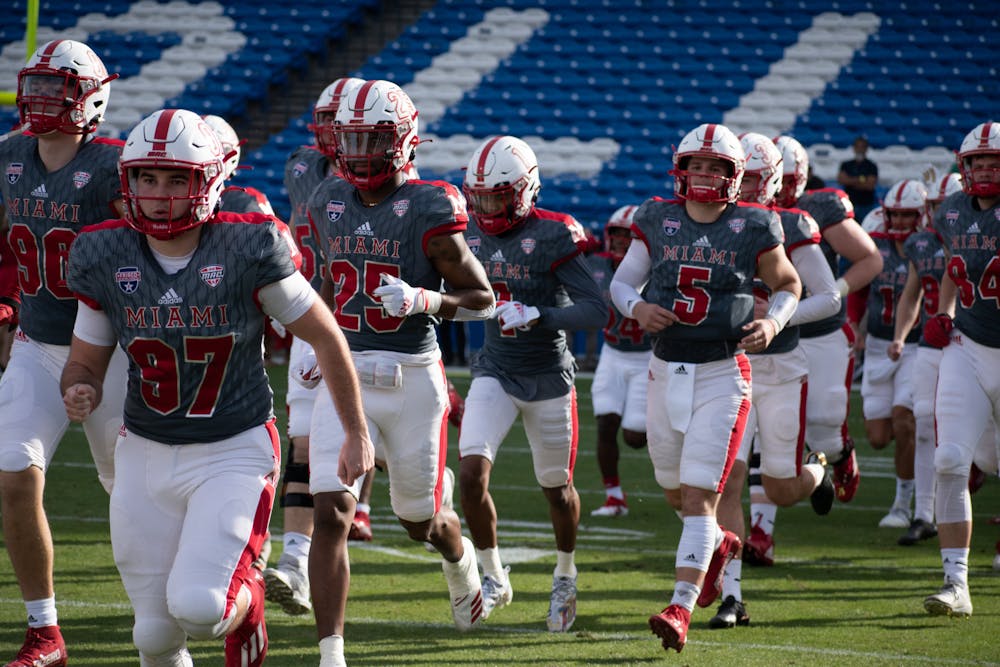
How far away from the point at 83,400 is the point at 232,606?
63 cm

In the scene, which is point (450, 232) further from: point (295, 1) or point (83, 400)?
point (295, 1)

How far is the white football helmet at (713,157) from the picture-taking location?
5082 millimetres

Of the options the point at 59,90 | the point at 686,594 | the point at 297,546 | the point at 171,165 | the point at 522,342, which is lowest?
the point at 297,546

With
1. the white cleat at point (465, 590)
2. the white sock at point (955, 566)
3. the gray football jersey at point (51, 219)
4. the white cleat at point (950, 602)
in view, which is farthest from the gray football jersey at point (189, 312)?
the white sock at point (955, 566)

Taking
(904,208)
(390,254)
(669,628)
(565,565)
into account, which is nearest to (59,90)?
(390,254)

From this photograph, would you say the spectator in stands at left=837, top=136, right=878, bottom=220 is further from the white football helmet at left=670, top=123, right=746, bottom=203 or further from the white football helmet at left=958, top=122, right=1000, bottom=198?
the white football helmet at left=670, top=123, right=746, bottom=203

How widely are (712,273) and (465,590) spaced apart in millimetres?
1473

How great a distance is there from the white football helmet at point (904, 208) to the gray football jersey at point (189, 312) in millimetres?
5799

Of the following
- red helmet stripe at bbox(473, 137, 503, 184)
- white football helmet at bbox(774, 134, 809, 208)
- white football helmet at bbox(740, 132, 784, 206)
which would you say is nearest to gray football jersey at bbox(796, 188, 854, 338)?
white football helmet at bbox(774, 134, 809, 208)

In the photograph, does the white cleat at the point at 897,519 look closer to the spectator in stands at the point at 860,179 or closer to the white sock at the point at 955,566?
the white sock at the point at 955,566

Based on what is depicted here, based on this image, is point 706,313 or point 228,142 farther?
point 228,142

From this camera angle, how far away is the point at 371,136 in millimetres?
4750

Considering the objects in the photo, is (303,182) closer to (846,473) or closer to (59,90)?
(59,90)

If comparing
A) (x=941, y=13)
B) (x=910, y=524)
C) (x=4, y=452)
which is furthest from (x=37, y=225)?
(x=941, y=13)
